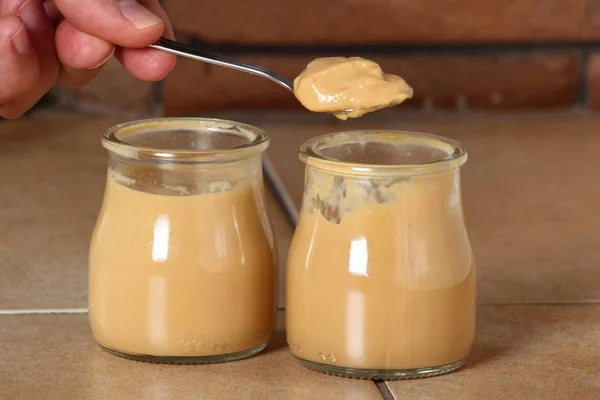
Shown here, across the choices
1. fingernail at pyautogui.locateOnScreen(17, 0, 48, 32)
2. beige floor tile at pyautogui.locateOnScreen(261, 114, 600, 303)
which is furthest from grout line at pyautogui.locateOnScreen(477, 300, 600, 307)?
fingernail at pyautogui.locateOnScreen(17, 0, 48, 32)

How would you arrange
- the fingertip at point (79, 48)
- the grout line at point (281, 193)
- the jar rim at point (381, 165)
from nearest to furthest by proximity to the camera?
1. the jar rim at point (381, 165)
2. the fingertip at point (79, 48)
3. the grout line at point (281, 193)

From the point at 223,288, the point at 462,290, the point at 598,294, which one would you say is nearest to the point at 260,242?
the point at 223,288

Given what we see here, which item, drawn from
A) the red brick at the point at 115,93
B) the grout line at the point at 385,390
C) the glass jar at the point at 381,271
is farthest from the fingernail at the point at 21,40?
the red brick at the point at 115,93

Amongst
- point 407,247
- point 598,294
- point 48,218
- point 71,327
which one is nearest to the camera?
point 407,247

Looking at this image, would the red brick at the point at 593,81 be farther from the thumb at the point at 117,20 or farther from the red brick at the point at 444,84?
the thumb at the point at 117,20

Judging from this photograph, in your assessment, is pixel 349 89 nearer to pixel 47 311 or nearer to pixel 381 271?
pixel 381 271

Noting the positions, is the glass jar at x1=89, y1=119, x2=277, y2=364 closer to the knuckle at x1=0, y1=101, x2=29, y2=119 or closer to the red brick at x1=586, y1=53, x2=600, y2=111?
the knuckle at x1=0, y1=101, x2=29, y2=119

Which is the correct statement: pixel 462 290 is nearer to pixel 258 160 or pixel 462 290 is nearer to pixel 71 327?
pixel 258 160
